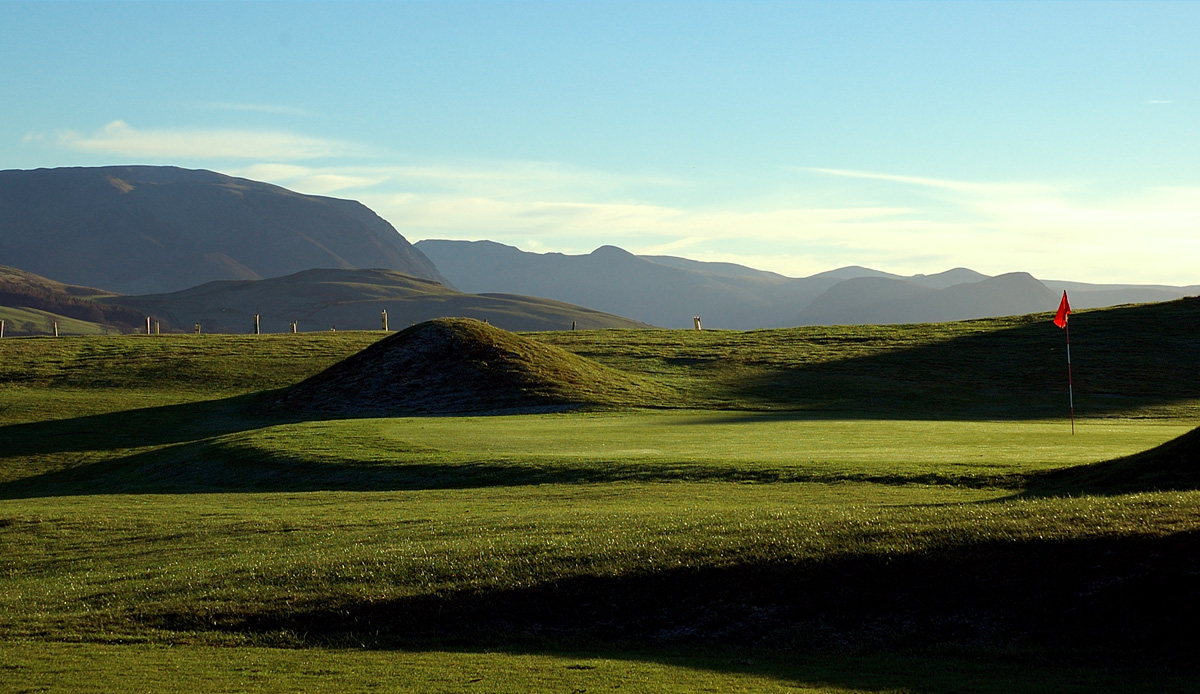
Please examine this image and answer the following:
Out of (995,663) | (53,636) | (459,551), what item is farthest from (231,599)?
(995,663)

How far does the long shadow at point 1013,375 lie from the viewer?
4156cm

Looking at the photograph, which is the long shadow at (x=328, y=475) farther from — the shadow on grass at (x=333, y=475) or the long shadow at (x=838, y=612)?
the long shadow at (x=838, y=612)

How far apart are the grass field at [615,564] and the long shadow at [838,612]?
0.03 metres

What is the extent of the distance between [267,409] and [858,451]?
2891cm

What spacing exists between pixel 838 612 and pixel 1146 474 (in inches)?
290

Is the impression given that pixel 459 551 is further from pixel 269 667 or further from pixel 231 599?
pixel 269 667

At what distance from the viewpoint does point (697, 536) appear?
1345cm

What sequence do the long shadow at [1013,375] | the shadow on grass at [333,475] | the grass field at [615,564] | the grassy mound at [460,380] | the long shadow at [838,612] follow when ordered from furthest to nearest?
the grassy mound at [460,380] → the long shadow at [1013,375] → the shadow on grass at [333,475] → the long shadow at [838,612] → the grass field at [615,564]

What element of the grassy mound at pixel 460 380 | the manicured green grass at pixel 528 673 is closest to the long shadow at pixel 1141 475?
the manicured green grass at pixel 528 673

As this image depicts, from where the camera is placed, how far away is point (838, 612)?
11.2 metres

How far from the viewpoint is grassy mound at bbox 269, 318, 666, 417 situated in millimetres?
42844

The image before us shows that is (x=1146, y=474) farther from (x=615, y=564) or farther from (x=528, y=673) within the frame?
(x=528, y=673)

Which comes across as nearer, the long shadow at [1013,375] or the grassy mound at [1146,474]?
the grassy mound at [1146,474]

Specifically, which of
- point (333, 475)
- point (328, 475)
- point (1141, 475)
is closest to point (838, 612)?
point (1141, 475)
